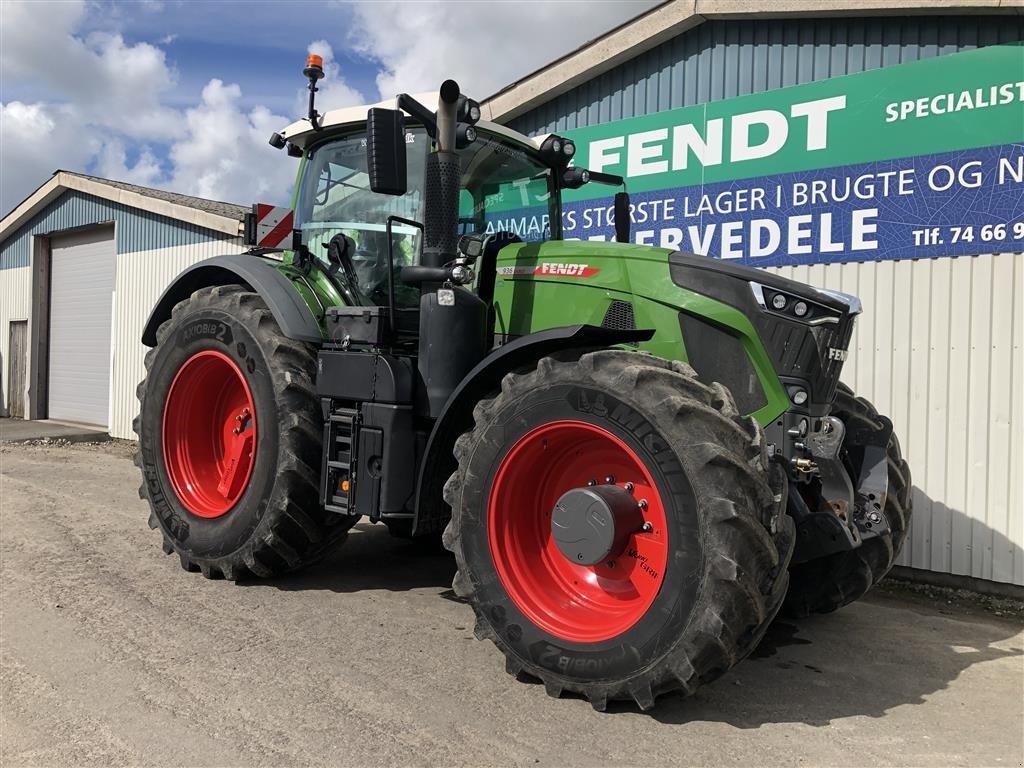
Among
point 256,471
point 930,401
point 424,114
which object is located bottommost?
point 256,471

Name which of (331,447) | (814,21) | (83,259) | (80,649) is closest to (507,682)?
(331,447)

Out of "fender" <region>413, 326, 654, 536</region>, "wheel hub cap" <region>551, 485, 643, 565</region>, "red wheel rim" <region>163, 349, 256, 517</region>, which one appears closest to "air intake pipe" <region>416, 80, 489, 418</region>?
"fender" <region>413, 326, 654, 536</region>

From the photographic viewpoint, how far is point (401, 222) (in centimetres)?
488

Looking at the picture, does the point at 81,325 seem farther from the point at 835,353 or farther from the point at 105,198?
the point at 835,353

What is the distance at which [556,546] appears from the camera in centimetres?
386

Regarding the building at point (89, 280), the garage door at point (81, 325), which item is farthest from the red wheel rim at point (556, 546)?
the garage door at point (81, 325)

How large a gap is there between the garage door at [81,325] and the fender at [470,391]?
476 inches

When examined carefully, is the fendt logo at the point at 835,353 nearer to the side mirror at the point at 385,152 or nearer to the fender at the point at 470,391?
the fender at the point at 470,391

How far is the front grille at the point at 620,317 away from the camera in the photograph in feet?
13.5

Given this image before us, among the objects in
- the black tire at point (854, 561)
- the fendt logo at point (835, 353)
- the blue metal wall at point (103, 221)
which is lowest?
the black tire at point (854, 561)

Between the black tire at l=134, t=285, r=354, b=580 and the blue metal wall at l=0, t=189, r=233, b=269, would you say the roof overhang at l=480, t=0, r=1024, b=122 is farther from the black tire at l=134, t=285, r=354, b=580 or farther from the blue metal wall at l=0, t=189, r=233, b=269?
the blue metal wall at l=0, t=189, r=233, b=269

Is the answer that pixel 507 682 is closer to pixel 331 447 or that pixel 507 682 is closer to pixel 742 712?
pixel 742 712

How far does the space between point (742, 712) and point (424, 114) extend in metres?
3.17

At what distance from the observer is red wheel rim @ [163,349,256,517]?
550cm
